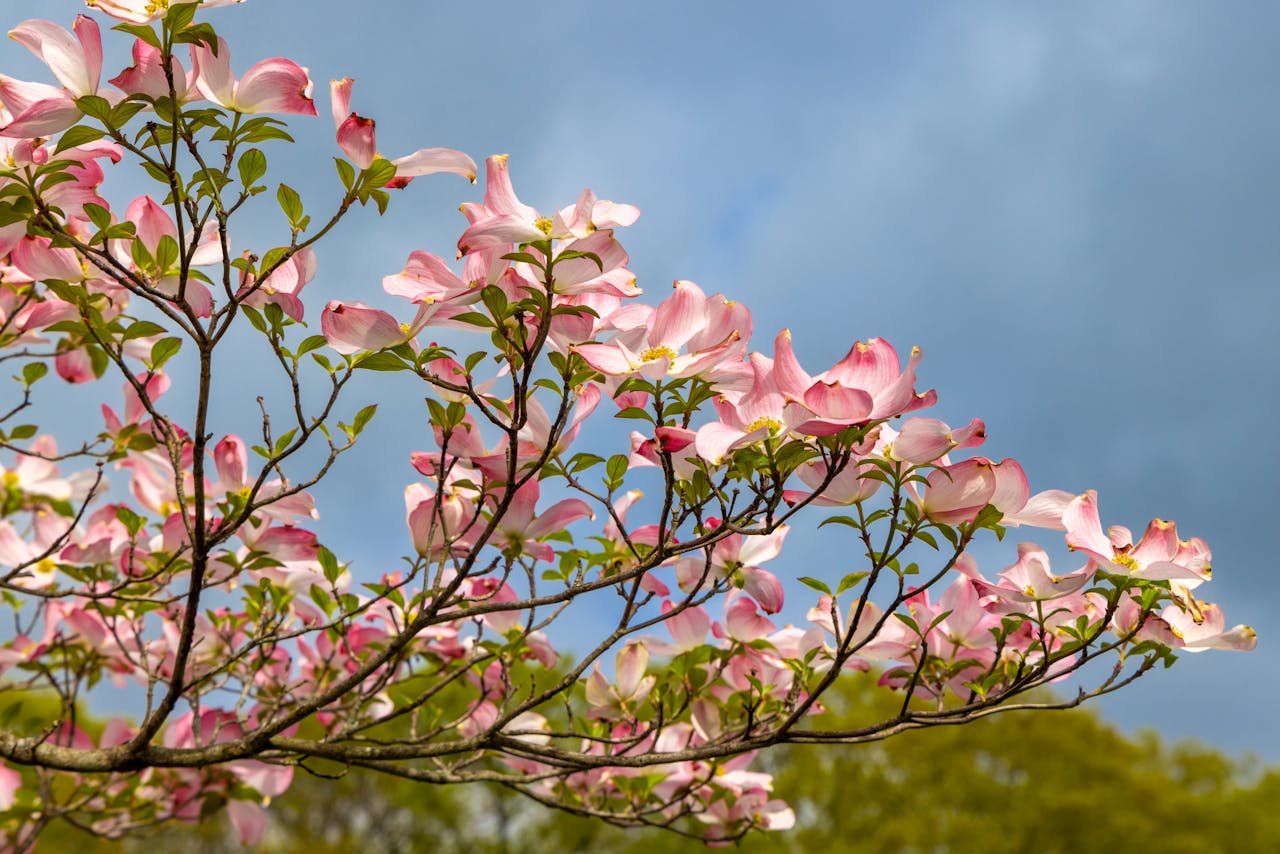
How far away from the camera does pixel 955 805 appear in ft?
41.4

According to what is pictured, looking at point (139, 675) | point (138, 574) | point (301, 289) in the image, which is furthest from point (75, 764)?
point (301, 289)

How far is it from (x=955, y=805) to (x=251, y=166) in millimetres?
12717

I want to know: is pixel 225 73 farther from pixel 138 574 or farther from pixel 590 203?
pixel 138 574

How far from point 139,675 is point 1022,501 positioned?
2.31m

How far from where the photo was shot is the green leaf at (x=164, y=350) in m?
1.89

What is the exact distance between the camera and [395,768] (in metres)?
2.09

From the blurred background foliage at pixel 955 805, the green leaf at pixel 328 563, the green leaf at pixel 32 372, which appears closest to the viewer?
the green leaf at pixel 328 563

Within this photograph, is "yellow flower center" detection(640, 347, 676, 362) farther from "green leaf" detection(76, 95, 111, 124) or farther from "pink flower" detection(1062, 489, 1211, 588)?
"green leaf" detection(76, 95, 111, 124)

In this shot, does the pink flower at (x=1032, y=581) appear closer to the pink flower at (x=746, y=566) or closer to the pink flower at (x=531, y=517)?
the pink flower at (x=746, y=566)

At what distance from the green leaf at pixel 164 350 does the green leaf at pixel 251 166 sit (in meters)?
0.47

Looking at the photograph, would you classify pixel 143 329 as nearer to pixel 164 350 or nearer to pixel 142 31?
pixel 164 350

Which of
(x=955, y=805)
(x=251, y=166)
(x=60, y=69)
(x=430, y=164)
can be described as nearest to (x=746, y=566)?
(x=430, y=164)

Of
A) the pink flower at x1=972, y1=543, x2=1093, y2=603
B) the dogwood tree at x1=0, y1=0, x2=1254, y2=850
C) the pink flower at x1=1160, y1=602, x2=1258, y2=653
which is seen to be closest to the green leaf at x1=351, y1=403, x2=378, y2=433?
the dogwood tree at x1=0, y1=0, x2=1254, y2=850

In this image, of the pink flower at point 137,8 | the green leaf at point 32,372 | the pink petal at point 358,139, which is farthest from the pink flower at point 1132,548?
the green leaf at point 32,372
